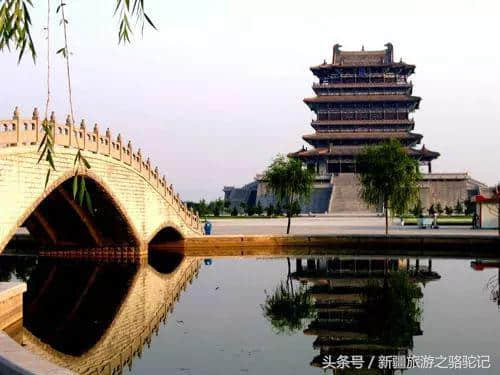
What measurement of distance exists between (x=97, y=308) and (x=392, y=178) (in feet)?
68.2

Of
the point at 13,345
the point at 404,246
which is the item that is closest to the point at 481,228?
the point at 404,246

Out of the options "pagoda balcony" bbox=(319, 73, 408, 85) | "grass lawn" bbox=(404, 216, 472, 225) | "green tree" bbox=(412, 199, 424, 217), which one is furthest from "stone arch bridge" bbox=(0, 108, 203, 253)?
"pagoda balcony" bbox=(319, 73, 408, 85)

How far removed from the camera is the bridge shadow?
86.4ft

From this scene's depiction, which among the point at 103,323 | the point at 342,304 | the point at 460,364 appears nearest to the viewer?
the point at 460,364

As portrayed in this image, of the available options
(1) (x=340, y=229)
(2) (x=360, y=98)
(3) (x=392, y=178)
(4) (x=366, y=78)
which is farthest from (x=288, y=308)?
(4) (x=366, y=78)

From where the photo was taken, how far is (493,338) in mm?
13594

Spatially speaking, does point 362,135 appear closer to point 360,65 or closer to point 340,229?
point 360,65

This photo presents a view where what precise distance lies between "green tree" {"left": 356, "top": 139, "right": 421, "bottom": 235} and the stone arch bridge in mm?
9230

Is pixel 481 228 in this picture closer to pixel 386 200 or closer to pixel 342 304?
pixel 386 200

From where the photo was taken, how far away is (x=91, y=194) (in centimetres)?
2558

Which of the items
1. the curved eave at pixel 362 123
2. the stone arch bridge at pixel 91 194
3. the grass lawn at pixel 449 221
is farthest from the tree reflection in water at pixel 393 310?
the curved eave at pixel 362 123

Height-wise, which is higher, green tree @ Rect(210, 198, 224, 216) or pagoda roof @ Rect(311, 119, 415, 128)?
pagoda roof @ Rect(311, 119, 415, 128)

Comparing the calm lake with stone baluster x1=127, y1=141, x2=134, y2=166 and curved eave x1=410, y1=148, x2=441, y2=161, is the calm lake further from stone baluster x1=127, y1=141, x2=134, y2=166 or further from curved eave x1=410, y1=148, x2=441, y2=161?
curved eave x1=410, y1=148, x2=441, y2=161

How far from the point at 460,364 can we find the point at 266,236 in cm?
1974
